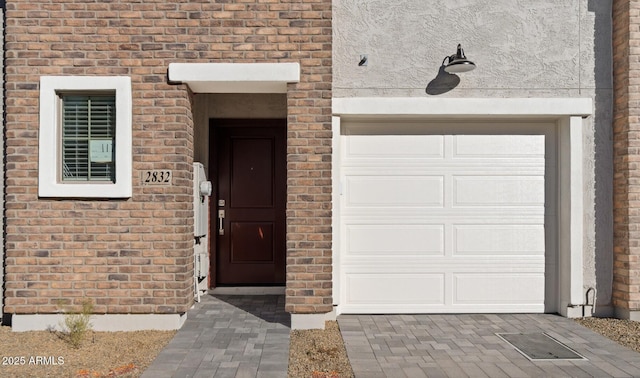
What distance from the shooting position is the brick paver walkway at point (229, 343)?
12.4 feet

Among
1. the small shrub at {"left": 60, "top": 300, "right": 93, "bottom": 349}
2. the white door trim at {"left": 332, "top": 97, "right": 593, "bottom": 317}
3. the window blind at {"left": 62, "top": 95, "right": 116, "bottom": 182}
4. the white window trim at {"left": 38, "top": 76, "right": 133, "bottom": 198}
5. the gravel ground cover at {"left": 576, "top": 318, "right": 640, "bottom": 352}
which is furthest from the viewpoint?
the white door trim at {"left": 332, "top": 97, "right": 593, "bottom": 317}

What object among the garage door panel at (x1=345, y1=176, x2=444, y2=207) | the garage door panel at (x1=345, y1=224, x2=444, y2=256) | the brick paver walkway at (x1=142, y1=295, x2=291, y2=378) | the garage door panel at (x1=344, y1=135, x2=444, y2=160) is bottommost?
the brick paver walkway at (x1=142, y1=295, x2=291, y2=378)

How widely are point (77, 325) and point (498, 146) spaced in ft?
17.3

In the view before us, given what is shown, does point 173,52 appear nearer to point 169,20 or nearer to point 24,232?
point 169,20

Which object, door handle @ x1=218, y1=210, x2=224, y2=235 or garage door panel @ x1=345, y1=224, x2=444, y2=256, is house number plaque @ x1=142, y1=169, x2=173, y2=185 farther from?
garage door panel @ x1=345, y1=224, x2=444, y2=256

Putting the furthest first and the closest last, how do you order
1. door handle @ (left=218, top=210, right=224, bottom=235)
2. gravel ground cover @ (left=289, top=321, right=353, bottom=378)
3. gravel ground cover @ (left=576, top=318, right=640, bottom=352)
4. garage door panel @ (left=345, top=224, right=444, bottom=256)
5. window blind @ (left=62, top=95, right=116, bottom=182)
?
door handle @ (left=218, top=210, right=224, bottom=235) → garage door panel @ (left=345, top=224, right=444, bottom=256) → window blind @ (left=62, top=95, right=116, bottom=182) → gravel ground cover @ (left=576, top=318, right=640, bottom=352) → gravel ground cover @ (left=289, top=321, right=353, bottom=378)

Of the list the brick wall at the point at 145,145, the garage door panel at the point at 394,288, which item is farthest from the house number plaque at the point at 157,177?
the garage door panel at the point at 394,288

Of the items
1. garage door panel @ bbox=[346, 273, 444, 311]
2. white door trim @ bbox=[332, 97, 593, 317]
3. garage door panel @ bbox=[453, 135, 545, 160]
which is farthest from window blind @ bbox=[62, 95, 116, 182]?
garage door panel @ bbox=[453, 135, 545, 160]

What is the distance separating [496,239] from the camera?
5605mm

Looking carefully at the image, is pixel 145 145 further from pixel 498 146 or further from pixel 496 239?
pixel 496 239

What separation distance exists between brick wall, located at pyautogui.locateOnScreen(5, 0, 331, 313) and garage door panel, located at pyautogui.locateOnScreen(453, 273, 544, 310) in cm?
186

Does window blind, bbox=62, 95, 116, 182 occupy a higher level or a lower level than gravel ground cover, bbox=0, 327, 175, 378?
higher

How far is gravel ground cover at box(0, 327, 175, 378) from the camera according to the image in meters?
A: 3.79

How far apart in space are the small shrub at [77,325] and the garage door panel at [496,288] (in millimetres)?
4297
